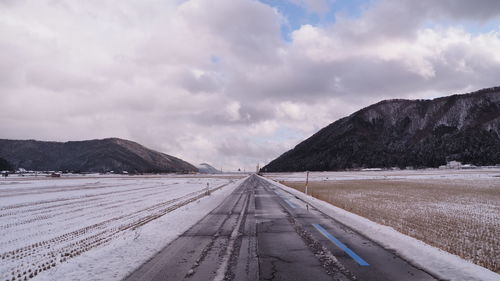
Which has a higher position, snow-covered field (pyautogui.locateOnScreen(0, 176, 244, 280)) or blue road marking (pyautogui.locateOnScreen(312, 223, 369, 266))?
blue road marking (pyautogui.locateOnScreen(312, 223, 369, 266))

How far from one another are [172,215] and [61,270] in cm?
788

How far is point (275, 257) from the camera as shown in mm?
6805

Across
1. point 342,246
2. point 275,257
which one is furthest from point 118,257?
point 342,246

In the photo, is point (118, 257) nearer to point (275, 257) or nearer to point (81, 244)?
point (81, 244)

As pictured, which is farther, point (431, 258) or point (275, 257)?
point (275, 257)

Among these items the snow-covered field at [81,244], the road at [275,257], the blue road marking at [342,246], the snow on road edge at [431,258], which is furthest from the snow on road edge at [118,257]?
the snow on road edge at [431,258]

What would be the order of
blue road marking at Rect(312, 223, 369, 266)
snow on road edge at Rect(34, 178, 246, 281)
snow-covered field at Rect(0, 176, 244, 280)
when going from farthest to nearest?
1. blue road marking at Rect(312, 223, 369, 266)
2. snow-covered field at Rect(0, 176, 244, 280)
3. snow on road edge at Rect(34, 178, 246, 281)

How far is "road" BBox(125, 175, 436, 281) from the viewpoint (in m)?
5.55

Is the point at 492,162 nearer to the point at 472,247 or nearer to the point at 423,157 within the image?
the point at 423,157

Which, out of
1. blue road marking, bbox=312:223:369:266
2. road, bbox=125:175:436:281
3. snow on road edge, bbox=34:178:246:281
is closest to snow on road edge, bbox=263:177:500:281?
road, bbox=125:175:436:281

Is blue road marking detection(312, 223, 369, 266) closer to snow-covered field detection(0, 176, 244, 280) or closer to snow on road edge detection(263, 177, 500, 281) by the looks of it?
snow on road edge detection(263, 177, 500, 281)

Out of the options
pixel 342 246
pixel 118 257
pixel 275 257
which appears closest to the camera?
pixel 275 257

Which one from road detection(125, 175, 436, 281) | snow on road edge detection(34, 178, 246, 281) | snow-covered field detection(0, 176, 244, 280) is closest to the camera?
road detection(125, 175, 436, 281)

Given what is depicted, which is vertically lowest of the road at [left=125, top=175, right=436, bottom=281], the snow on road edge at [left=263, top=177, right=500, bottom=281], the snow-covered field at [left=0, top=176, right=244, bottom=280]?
the snow-covered field at [left=0, top=176, right=244, bottom=280]
